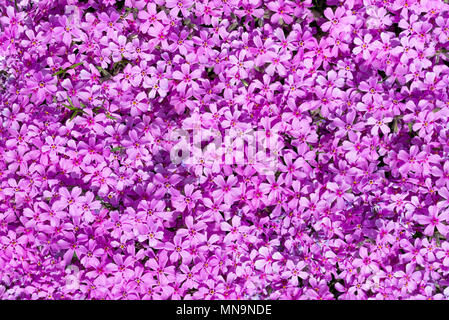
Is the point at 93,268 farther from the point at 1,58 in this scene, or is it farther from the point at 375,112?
the point at 375,112

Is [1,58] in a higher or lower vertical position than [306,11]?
lower

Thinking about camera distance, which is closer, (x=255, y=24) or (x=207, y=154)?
(x=207, y=154)

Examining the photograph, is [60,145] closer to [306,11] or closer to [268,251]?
[268,251]

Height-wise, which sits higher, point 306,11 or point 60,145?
point 306,11
